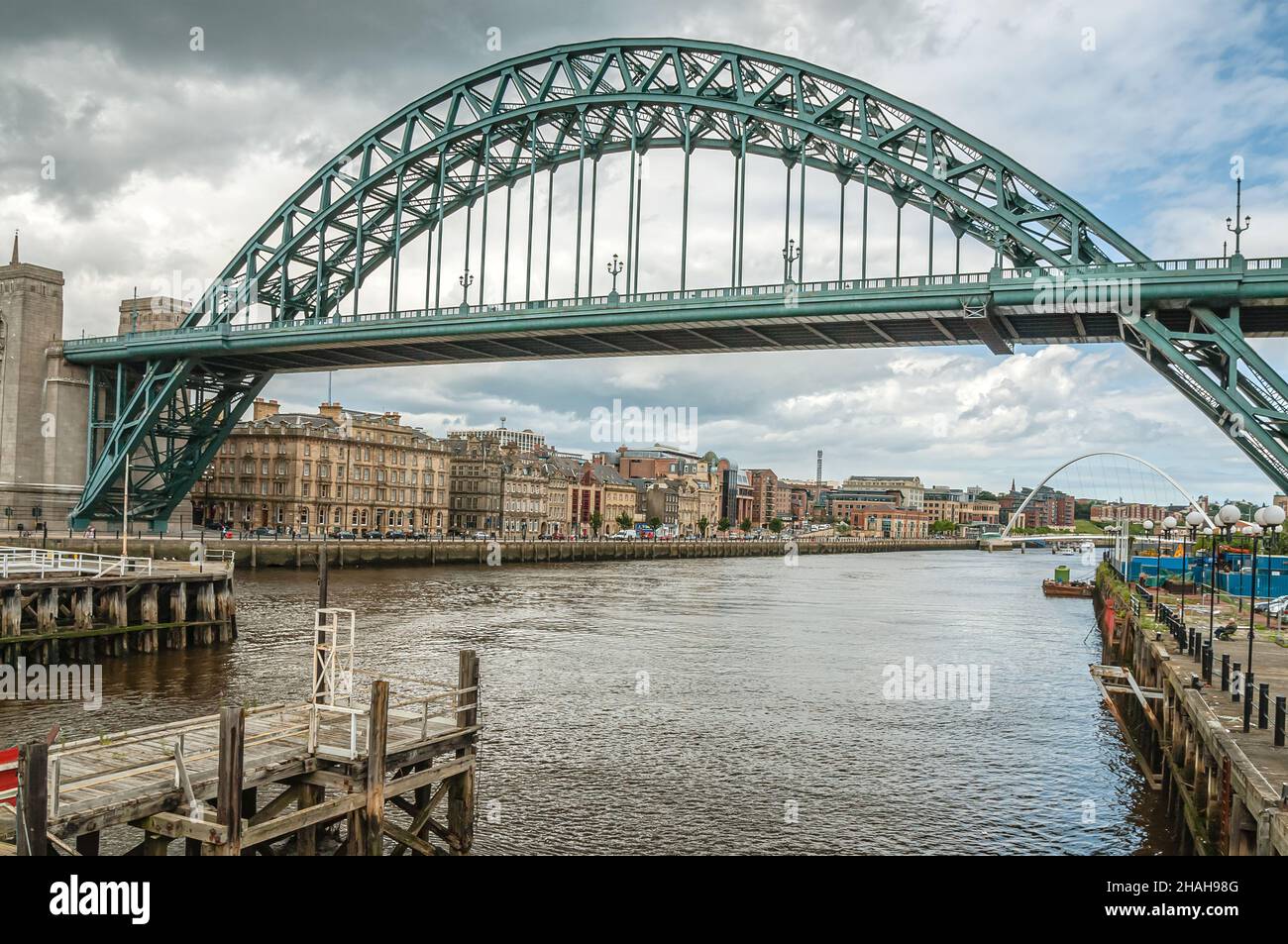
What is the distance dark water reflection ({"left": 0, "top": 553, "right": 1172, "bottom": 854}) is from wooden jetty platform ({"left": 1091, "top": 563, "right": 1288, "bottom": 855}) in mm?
892

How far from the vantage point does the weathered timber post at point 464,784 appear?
50.4ft

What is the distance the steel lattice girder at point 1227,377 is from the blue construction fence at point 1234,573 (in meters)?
7.23

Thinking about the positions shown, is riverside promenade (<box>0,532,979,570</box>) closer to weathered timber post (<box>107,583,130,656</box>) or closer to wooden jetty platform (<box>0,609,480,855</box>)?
weathered timber post (<box>107,583,130,656</box>)

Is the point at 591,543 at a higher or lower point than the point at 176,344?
lower

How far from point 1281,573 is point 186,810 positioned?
4507cm

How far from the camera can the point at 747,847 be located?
16.4 meters

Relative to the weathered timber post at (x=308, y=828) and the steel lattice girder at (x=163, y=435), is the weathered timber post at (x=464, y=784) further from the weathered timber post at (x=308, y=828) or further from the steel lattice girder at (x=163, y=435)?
the steel lattice girder at (x=163, y=435)

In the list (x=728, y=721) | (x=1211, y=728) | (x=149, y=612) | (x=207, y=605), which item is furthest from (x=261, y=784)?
(x=207, y=605)

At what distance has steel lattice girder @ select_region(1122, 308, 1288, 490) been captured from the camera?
30656mm

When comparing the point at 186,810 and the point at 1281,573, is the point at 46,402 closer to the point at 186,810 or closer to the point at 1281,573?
the point at 186,810

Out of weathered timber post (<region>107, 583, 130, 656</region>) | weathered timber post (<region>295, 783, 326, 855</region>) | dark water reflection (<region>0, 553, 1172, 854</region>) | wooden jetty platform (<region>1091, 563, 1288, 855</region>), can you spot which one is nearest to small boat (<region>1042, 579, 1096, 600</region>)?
dark water reflection (<region>0, 553, 1172, 854</region>)
